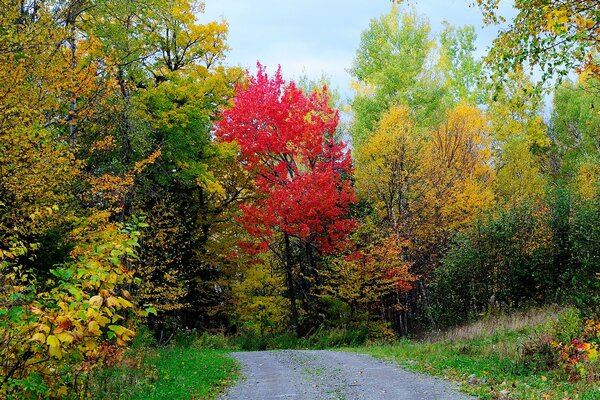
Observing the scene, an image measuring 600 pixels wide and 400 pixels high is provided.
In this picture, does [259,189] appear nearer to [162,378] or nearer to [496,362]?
[162,378]

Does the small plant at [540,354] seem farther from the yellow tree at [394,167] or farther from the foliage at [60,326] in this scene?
the yellow tree at [394,167]

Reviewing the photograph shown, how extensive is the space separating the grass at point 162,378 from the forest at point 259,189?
166 centimetres

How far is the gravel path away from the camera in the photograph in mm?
8219

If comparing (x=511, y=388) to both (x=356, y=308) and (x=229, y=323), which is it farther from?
(x=229, y=323)

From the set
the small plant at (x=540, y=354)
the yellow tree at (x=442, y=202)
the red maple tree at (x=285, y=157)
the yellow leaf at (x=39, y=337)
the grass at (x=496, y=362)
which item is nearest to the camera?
the yellow leaf at (x=39, y=337)

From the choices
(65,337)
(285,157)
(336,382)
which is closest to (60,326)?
(65,337)

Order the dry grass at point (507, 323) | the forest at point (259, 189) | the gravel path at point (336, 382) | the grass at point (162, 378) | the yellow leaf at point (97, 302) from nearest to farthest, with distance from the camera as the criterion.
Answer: the yellow leaf at point (97, 302) < the gravel path at point (336, 382) < the grass at point (162, 378) < the forest at point (259, 189) < the dry grass at point (507, 323)

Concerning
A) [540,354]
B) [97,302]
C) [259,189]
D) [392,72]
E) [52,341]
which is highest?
[392,72]

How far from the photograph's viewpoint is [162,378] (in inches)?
403

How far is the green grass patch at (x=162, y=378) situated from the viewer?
8.57 metres

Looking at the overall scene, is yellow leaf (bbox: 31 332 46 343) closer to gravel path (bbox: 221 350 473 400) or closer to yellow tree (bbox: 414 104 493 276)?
gravel path (bbox: 221 350 473 400)

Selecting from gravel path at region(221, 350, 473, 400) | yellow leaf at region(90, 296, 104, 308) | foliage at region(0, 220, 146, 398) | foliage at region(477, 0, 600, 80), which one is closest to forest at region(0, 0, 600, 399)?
foliage at region(477, 0, 600, 80)

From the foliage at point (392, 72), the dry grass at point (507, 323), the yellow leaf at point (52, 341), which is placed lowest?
the dry grass at point (507, 323)

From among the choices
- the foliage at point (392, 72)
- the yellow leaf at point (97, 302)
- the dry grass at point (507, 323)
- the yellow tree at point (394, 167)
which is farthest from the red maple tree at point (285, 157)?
the yellow leaf at point (97, 302)
